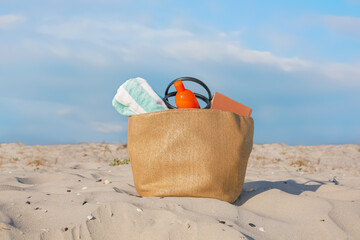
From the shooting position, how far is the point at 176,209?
2.59 m

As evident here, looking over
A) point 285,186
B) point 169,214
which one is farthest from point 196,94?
point 285,186

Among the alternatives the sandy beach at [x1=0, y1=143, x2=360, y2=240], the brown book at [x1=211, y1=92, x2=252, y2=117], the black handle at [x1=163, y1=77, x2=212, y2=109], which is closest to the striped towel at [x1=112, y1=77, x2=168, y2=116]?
the black handle at [x1=163, y1=77, x2=212, y2=109]

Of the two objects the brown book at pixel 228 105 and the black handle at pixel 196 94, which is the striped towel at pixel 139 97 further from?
the brown book at pixel 228 105

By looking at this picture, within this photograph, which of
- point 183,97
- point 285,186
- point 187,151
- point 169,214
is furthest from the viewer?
point 285,186

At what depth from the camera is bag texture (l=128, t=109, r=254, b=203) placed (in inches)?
108

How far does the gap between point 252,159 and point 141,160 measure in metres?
4.98

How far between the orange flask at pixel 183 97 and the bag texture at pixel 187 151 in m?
0.17

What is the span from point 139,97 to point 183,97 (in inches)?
14.5

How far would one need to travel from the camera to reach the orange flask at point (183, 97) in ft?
9.52

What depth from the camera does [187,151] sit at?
9.02 feet

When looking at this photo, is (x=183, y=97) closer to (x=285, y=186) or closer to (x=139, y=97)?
(x=139, y=97)

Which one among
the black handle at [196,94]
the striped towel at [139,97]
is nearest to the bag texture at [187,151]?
the striped towel at [139,97]

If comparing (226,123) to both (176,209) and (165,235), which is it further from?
(165,235)

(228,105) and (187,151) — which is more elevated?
(228,105)
